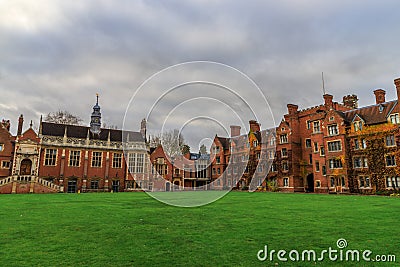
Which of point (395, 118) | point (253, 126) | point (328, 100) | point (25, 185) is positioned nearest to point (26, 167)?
point (25, 185)

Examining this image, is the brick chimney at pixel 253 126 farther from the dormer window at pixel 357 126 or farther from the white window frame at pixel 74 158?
the white window frame at pixel 74 158

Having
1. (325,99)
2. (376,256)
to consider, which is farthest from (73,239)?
(325,99)

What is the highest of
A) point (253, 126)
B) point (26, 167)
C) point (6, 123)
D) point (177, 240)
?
point (253, 126)

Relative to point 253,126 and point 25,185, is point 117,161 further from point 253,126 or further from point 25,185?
point 253,126

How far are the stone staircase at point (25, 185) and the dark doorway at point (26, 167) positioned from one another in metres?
4.67

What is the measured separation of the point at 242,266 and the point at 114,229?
5.29 meters

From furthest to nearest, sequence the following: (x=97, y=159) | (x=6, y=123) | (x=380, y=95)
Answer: (x=97, y=159), (x=6, y=123), (x=380, y=95)

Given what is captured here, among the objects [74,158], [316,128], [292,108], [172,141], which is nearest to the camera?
[172,141]

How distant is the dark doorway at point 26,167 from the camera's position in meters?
42.6

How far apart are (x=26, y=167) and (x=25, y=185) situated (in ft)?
19.0

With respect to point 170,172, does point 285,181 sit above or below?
below

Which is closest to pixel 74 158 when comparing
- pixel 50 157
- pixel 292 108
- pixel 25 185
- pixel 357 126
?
pixel 50 157

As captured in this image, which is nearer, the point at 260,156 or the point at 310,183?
the point at 310,183

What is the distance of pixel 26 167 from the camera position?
1693 inches
